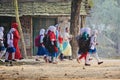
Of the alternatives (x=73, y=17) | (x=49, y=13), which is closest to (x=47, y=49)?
(x=73, y=17)

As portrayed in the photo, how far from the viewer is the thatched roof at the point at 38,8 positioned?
30.8m

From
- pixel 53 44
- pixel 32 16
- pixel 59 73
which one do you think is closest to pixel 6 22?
pixel 32 16

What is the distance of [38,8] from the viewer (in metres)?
31.1

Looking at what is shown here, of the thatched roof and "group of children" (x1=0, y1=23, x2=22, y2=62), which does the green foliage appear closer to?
the thatched roof

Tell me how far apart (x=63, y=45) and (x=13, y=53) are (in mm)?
3752

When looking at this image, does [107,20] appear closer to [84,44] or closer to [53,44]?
[53,44]

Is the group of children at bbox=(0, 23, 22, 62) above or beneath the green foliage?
above

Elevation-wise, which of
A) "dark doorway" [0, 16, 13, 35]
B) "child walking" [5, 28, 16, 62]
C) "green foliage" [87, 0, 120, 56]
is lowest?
"green foliage" [87, 0, 120, 56]

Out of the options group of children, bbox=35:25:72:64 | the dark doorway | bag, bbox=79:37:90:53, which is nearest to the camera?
bag, bbox=79:37:90:53

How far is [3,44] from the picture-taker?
65.5 ft

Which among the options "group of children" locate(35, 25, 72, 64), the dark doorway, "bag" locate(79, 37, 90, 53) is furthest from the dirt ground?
the dark doorway

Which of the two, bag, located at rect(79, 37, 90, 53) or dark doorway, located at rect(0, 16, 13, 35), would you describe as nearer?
bag, located at rect(79, 37, 90, 53)

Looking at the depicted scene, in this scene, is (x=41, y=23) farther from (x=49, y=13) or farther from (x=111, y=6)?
(x=111, y=6)

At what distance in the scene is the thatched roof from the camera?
30812mm
